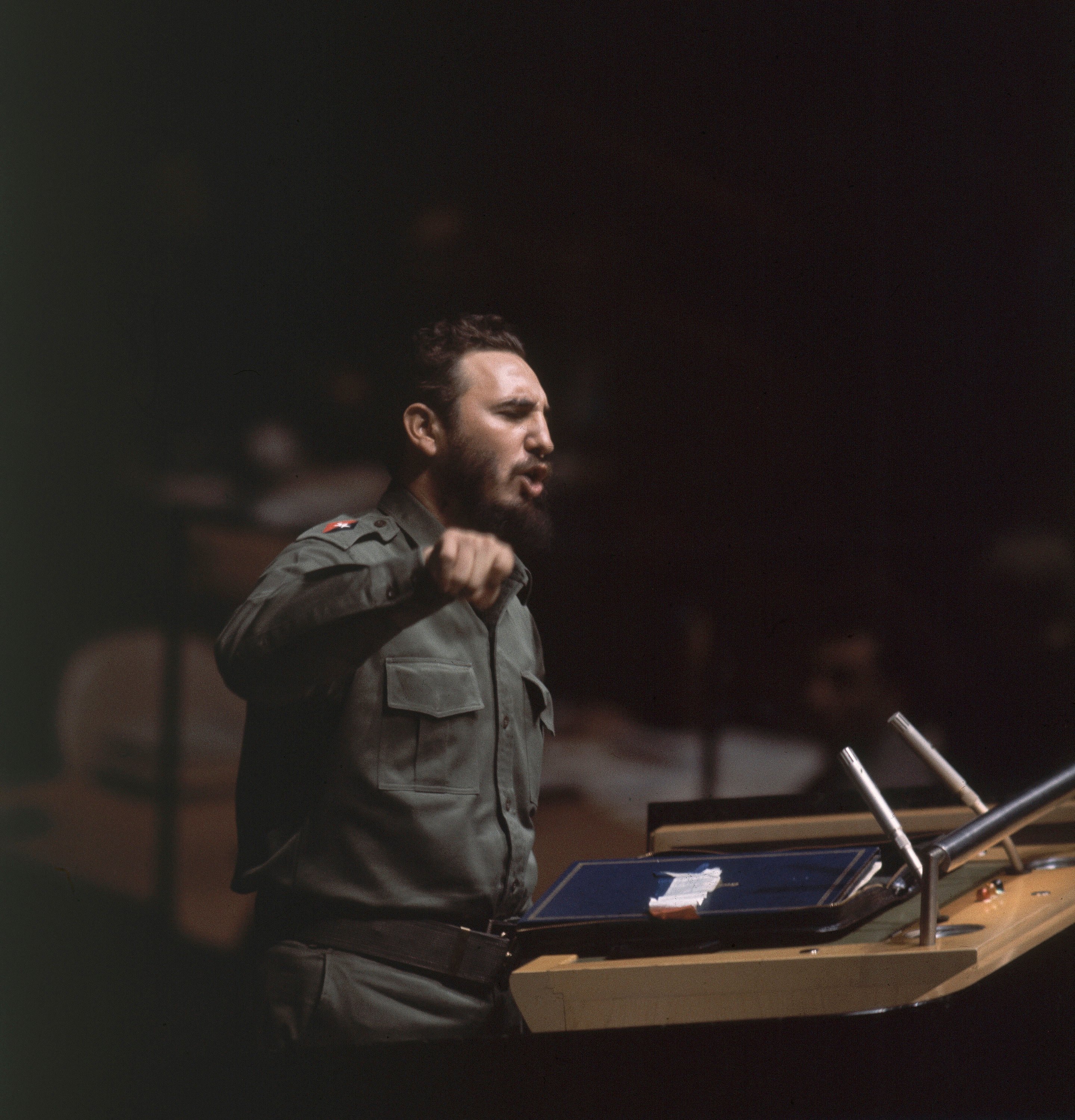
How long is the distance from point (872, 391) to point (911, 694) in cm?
71

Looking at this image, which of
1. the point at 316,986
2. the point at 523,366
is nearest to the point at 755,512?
the point at 523,366

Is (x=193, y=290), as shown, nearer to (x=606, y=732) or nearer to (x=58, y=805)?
(x=58, y=805)

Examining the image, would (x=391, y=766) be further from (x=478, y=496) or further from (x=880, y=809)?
(x=880, y=809)

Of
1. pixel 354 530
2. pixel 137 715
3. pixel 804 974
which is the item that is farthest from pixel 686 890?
pixel 137 715

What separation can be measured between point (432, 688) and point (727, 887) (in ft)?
1.77

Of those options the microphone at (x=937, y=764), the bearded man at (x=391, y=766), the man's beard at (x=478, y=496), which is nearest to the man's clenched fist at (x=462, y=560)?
the bearded man at (x=391, y=766)

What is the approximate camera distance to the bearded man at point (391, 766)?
1.53 meters

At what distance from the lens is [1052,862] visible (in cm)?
168

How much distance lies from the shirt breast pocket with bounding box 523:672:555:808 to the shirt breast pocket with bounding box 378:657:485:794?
157 millimetres

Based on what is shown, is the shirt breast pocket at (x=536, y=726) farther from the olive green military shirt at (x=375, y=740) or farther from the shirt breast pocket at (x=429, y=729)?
the shirt breast pocket at (x=429, y=729)

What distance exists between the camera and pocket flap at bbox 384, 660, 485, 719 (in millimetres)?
1720

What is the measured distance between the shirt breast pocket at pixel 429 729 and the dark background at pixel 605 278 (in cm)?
38

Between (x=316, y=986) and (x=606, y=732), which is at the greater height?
(x=606, y=732)

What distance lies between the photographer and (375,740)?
1.68m
